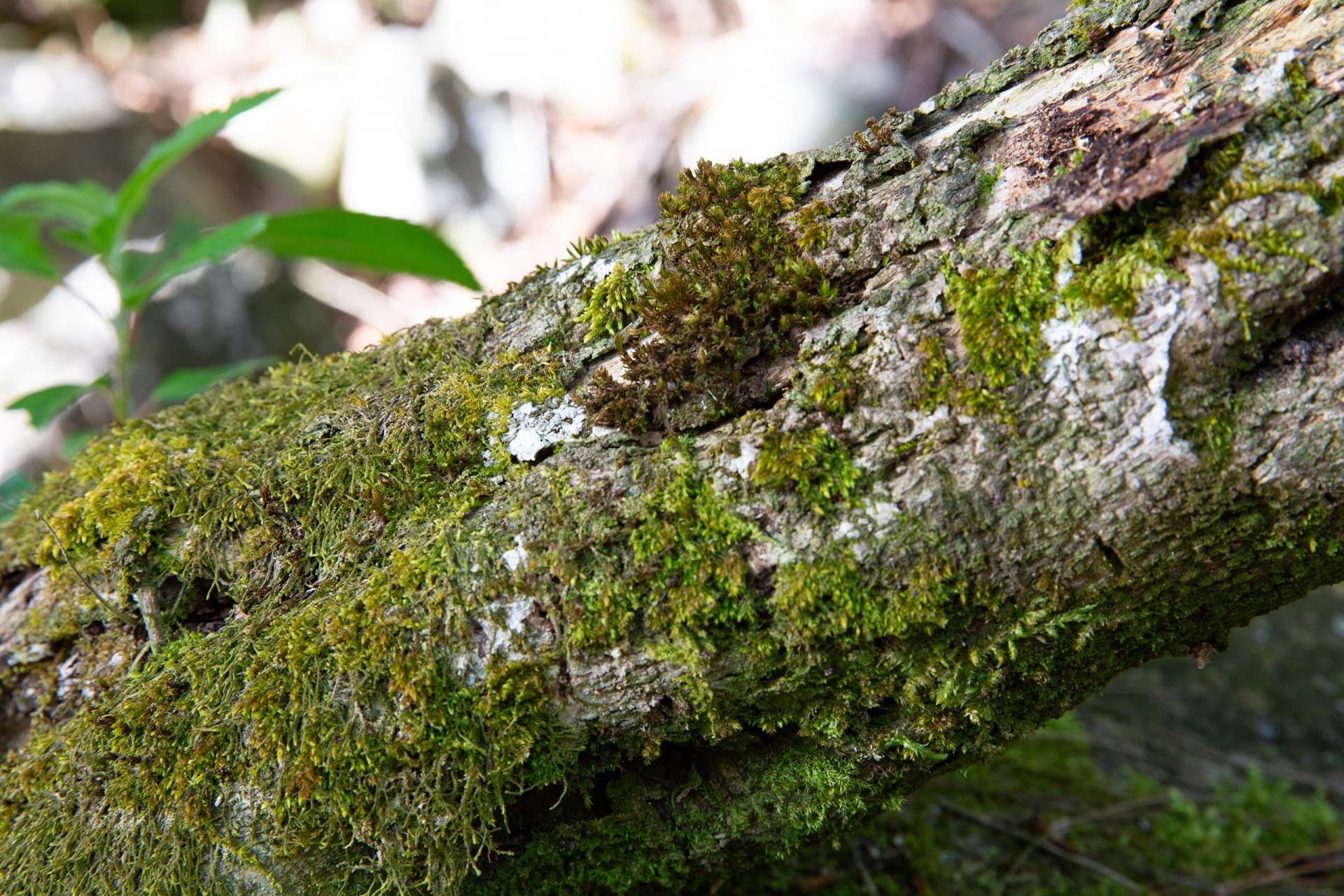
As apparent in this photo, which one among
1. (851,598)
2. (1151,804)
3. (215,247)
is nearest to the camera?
(851,598)

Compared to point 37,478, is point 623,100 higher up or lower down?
higher up

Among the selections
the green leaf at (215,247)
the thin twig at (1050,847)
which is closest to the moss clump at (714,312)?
the green leaf at (215,247)

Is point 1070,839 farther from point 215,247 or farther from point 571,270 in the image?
point 215,247

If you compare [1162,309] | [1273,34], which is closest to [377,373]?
[1162,309]

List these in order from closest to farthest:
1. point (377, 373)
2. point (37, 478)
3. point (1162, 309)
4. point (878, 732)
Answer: point (1162, 309) < point (878, 732) < point (377, 373) < point (37, 478)

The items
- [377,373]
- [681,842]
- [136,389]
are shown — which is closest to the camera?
[681,842]

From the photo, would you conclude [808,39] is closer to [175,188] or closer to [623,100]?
[623,100]

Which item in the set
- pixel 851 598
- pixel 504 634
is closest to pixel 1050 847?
pixel 851 598

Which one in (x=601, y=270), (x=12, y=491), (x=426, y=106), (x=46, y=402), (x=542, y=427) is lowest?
(x=542, y=427)
